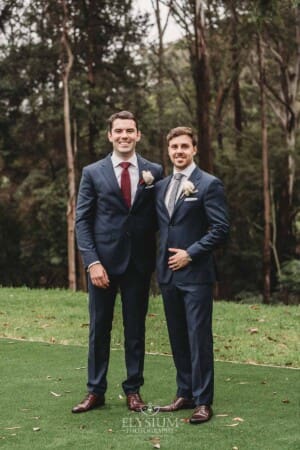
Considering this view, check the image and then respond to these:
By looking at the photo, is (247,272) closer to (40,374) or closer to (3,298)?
(3,298)

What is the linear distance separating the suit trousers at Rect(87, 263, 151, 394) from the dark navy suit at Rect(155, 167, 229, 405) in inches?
10.0

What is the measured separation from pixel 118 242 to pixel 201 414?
52.1 inches

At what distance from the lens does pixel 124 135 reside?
17.4 feet

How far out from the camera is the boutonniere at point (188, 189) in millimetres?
5094

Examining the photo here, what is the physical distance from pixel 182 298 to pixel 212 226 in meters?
0.58

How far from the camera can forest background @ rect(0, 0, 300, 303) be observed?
23.0 metres

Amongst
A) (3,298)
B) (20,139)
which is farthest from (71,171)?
(3,298)

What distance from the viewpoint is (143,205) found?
17.6 feet

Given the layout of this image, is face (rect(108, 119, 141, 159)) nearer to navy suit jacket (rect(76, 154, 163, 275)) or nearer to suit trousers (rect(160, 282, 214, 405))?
navy suit jacket (rect(76, 154, 163, 275))

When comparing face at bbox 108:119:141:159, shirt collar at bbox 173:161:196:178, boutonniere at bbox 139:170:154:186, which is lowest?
boutonniere at bbox 139:170:154:186

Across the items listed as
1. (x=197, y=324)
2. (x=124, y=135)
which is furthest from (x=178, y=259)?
(x=124, y=135)

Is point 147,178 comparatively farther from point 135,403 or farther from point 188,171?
point 135,403

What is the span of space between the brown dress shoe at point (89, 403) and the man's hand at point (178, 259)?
44.4 inches

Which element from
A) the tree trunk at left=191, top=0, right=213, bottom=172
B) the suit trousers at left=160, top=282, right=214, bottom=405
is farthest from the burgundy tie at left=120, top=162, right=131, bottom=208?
the tree trunk at left=191, top=0, right=213, bottom=172
